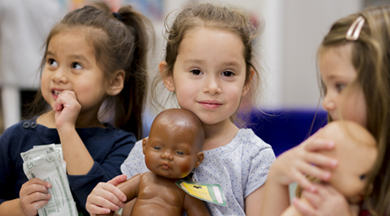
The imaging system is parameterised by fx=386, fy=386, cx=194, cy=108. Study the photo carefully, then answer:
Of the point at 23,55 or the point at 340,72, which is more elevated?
the point at 340,72

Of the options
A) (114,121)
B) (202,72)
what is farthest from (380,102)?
(114,121)

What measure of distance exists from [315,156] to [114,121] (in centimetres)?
110

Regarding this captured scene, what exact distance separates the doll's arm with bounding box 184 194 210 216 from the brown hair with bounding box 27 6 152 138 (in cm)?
64

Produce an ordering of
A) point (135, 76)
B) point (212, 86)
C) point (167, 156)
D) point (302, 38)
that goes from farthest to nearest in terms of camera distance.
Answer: point (302, 38)
point (135, 76)
point (212, 86)
point (167, 156)

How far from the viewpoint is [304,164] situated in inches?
32.5

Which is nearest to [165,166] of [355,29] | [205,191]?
[205,191]

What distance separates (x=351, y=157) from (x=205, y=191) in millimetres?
446

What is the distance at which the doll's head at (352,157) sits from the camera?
0.78 m

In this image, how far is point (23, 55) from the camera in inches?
103

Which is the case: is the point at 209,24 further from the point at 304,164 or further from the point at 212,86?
the point at 304,164

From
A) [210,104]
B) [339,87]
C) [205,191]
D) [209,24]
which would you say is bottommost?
[205,191]

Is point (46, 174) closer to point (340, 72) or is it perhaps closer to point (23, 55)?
point (340, 72)

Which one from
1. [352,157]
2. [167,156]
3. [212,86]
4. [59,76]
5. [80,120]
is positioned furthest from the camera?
[80,120]

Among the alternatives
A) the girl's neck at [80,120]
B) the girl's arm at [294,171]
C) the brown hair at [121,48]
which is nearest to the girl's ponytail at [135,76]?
the brown hair at [121,48]
